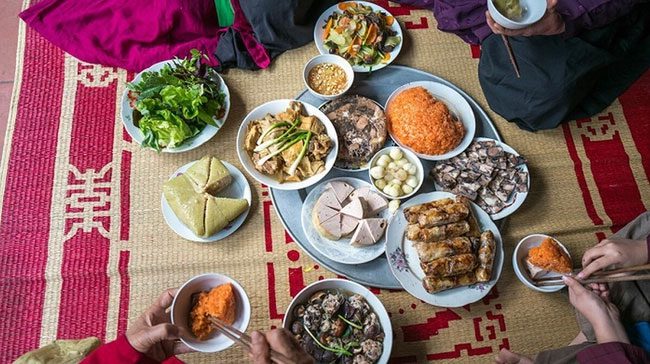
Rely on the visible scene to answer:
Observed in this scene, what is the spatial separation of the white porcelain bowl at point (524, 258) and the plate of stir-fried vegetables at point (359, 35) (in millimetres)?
1116

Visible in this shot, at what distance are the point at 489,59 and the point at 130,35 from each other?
1849 mm

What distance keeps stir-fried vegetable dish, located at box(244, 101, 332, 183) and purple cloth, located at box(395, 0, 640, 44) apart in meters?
0.98

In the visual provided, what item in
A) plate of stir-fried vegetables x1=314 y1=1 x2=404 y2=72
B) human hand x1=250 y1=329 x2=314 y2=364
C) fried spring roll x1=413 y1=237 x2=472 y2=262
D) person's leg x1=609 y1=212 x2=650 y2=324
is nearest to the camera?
human hand x1=250 y1=329 x2=314 y2=364

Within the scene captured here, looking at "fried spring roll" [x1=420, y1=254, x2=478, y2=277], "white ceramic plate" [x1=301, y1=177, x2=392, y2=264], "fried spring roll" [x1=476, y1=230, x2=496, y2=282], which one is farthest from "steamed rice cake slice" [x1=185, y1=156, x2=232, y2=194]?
"fried spring roll" [x1=476, y1=230, x2=496, y2=282]

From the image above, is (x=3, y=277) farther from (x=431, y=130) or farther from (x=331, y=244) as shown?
(x=431, y=130)

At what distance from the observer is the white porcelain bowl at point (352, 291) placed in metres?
2.01

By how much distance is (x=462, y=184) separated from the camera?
2.34 meters

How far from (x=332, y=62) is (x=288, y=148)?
1.86 ft

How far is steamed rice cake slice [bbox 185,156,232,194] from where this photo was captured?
2262 millimetres

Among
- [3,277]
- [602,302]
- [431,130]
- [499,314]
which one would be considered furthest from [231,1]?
[602,302]

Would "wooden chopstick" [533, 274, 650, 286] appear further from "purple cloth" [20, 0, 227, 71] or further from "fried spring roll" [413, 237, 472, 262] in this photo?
"purple cloth" [20, 0, 227, 71]

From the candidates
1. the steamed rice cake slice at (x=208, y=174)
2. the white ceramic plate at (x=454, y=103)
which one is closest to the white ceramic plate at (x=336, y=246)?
the steamed rice cake slice at (x=208, y=174)

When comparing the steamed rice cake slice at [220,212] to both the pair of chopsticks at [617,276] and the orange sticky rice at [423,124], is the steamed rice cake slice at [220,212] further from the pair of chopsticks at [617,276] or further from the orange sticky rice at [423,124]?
the pair of chopsticks at [617,276]

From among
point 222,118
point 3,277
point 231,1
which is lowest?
point 3,277
